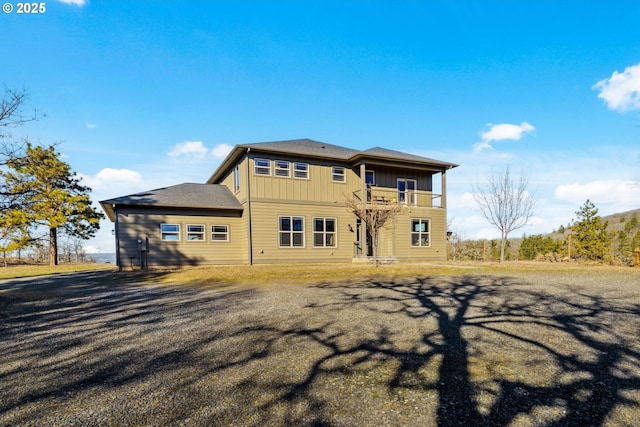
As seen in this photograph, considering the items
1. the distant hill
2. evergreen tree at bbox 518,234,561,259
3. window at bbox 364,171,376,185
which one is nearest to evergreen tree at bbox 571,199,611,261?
evergreen tree at bbox 518,234,561,259

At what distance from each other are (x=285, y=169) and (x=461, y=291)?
1186 cm

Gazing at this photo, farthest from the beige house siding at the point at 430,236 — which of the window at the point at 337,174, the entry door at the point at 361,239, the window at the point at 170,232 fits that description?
the window at the point at 170,232

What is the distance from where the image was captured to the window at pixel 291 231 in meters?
17.6

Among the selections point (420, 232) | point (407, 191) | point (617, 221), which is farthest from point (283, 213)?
point (617, 221)

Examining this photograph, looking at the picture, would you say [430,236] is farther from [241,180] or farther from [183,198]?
[183,198]

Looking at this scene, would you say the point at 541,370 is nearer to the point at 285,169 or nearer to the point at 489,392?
the point at 489,392

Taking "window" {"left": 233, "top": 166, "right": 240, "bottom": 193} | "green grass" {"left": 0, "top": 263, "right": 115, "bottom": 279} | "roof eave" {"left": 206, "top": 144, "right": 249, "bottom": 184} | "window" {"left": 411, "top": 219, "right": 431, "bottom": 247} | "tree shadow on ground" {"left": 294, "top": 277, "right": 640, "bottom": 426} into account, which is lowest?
"green grass" {"left": 0, "top": 263, "right": 115, "bottom": 279}

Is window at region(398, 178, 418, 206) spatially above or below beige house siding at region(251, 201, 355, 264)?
above

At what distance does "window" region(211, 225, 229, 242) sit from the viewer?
17641 mm

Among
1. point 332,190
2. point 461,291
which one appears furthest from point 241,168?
point 461,291

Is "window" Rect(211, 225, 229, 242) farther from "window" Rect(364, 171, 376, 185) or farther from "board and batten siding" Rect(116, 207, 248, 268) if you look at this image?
"window" Rect(364, 171, 376, 185)

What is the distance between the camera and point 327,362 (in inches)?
143

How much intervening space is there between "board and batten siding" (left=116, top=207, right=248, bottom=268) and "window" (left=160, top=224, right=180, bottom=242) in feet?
0.48

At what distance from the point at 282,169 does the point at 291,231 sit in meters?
3.50
